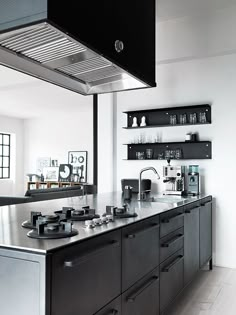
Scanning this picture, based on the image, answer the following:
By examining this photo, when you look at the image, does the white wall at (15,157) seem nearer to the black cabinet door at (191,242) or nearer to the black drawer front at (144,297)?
the black cabinet door at (191,242)

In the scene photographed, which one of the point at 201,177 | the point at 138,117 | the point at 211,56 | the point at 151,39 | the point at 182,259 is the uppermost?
the point at 211,56

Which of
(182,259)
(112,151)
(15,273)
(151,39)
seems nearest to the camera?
(15,273)

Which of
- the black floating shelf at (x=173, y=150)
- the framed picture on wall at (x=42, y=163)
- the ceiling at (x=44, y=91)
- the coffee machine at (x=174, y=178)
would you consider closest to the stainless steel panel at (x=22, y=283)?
the coffee machine at (x=174, y=178)

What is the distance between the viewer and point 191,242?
9.93 feet

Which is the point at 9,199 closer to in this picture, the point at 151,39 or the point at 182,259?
the point at 182,259

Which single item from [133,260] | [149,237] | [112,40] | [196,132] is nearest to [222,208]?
[196,132]

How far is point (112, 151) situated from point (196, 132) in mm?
1204

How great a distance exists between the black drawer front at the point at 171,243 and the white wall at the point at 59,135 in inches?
245

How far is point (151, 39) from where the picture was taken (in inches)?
99.3

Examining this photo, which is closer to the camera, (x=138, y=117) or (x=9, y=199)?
(x=138, y=117)

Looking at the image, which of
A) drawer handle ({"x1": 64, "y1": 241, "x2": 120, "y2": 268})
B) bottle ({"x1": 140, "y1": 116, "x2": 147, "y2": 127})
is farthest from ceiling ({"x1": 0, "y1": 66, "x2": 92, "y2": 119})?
drawer handle ({"x1": 64, "y1": 241, "x2": 120, "y2": 268})

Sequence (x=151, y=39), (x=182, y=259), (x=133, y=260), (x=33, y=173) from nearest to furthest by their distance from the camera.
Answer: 1. (x=133, y=260)
2. (x=151, y=39)
3. (x=182, y=259)
4. (x=33, y=173)

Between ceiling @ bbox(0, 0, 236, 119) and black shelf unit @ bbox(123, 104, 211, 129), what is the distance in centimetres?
110

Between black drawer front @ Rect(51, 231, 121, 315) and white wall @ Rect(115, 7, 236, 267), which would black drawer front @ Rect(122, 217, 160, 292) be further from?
white wall @ Rect(115, 7, 236, 267)
